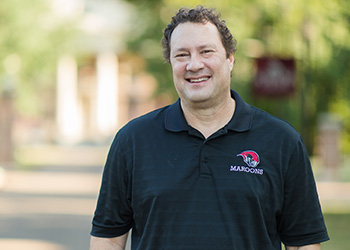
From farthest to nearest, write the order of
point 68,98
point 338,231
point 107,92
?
1. point 107,92
2. point 68,98
3. point 338,231

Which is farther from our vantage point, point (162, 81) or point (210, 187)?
point (162, 81)

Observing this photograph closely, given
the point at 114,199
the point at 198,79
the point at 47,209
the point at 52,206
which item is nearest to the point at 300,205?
the point at 198,79

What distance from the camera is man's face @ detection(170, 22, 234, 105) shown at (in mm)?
3166

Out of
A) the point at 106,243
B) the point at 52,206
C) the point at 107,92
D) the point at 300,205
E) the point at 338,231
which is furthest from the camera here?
the point at 107,92

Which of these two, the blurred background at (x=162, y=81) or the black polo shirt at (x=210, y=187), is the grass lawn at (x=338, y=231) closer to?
the blurred background at (x=162, y=81)

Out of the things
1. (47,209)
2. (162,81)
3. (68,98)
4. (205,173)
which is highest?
(68,98)

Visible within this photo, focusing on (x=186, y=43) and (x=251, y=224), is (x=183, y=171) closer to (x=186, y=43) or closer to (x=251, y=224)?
(x=251, y=224)

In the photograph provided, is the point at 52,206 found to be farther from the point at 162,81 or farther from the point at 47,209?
the point at 162,81

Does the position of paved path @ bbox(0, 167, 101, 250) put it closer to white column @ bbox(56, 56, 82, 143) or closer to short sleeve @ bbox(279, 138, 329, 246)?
short sleeve @ bbox(279, 138, 329, 246)

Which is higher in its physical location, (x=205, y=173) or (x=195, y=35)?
(x=195, y=35)

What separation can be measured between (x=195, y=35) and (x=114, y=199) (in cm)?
79

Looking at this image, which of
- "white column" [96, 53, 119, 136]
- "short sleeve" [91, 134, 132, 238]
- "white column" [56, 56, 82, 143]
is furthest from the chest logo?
"white column" [96, 53, 119, 136]

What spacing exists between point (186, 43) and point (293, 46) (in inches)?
497

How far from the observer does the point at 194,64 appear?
3.15 m
